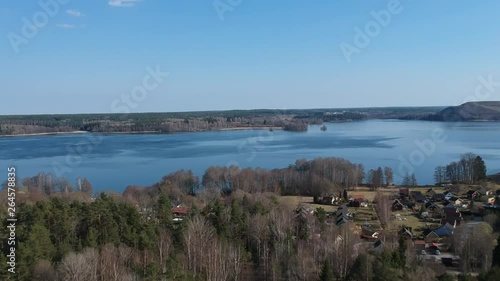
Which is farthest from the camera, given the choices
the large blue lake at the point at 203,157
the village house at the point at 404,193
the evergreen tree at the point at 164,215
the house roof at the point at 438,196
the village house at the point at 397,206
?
the large blue lake at the point at 203,157

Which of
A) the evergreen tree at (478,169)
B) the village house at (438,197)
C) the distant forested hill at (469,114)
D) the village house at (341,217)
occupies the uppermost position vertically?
the distant forested hill at (469,114)

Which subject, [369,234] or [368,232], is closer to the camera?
[369,234]

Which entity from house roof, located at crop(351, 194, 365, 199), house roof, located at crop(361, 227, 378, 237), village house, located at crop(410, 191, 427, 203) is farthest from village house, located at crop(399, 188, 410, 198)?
house roof, located at crop(361, 227, 378, 237)

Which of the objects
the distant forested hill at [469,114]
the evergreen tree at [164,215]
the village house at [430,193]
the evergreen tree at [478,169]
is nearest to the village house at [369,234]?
the evergreen tree at [164,215]

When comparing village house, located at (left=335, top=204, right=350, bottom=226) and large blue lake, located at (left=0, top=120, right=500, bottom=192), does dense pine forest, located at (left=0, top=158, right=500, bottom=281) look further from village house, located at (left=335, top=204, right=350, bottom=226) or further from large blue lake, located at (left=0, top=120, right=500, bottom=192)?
large blue lake, located at (left=0, top=120, right=500, bottom=192)

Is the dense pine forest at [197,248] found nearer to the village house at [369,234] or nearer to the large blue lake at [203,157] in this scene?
the village house at [369,234]

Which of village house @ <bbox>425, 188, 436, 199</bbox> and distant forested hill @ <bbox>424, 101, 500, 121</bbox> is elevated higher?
distant forested hill @ <bbox>424, 101, 500, 121</bbox>

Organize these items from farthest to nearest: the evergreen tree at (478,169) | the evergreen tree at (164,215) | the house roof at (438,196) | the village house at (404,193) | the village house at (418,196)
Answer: the evergreen tree at (478,169)
the village house at (404,193)
the house roof at (438,196)
the village house at (418,196)
the evergreen tree at (164,215)

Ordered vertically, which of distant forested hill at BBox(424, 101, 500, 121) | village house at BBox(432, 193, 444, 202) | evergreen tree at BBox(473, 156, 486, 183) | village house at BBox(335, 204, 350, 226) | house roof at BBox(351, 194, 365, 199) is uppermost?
distant forested hill at BBox(424, 101, 500, 121)

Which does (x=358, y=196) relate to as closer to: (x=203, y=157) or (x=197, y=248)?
(x=197, y=248)

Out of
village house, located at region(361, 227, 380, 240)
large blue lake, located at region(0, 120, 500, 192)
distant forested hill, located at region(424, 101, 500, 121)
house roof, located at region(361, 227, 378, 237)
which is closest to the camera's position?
village house, located at region(361, 227, 380, 240)

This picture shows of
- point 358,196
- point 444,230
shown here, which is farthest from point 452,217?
point 358,196
